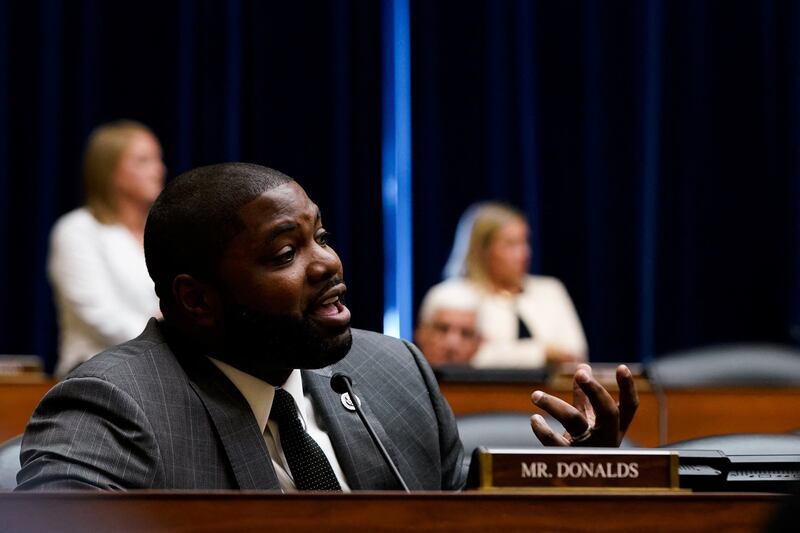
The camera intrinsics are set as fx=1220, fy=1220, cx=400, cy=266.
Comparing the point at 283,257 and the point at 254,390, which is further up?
the point at 283,257

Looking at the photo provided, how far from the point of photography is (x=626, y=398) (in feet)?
5.84

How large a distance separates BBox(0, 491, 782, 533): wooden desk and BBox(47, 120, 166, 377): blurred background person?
7.74 ft

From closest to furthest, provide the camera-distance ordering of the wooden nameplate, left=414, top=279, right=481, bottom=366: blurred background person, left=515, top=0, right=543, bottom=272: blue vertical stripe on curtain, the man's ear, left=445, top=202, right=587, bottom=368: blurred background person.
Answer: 1. the wooden nameplate
2. the man's ear
3. left=414, top=279, right=481, bottom=366: blurred background person
4. left=445, top=202, right=587, bottom=368: blurred background person
5. left=515, top=0, right=543, bottom=272: blue vertical stripe on curtain

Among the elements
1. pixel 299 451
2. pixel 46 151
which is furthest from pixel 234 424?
pixel 46 151

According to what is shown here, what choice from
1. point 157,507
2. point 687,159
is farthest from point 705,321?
point 157,507

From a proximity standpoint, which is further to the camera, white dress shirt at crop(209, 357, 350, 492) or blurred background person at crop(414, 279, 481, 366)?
blurred background person at crop(414, 279, 481, 366)

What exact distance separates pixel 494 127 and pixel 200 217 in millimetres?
4217

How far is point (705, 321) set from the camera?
595 centimetres

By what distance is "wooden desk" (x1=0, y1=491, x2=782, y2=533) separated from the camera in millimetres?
1188

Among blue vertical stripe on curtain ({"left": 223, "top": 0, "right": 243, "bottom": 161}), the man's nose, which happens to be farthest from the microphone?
blue vertical stripe on curtain ({"left": 223, "top": 0, "right": 243, "bottom": 161})

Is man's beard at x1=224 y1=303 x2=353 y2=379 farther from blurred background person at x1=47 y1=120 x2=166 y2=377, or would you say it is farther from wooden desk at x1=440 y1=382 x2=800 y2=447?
blurred background person at x1=47 y1=120 x2=166 y2=377

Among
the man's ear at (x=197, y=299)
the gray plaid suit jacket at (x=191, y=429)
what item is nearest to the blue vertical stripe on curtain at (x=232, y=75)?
the gray plaid suit jacket at (x=191, y=429)

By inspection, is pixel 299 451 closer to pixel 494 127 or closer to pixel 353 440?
pixel 353 440

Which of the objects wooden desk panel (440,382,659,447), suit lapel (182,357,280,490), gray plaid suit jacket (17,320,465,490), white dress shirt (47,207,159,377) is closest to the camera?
gray plaid suit jacket (17,320,465,490)
